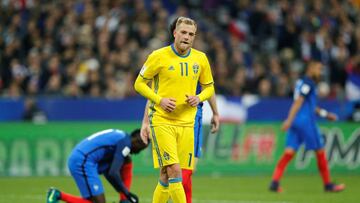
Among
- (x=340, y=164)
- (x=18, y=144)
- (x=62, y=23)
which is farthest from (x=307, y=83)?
(x=62, y=23)

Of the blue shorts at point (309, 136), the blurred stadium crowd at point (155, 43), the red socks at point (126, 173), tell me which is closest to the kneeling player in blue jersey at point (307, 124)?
the blue shorts at point (309, 136)

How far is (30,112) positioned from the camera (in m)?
20.7

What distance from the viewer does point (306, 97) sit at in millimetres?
16484

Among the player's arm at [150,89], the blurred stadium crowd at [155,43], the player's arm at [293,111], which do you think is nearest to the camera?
the player's arm at [150,89]

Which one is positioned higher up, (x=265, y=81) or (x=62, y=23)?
(x=62, y=23)

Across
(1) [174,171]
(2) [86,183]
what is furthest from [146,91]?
(2) [86,183]

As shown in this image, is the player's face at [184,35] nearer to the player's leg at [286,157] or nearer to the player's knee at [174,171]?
the player's knee at [174,171]

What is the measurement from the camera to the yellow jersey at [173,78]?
1059 cm

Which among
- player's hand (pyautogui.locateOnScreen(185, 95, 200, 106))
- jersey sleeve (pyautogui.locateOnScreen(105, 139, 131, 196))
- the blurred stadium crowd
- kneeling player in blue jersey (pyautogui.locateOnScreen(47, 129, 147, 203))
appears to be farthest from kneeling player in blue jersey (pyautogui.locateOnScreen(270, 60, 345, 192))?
the blurred stadium crowd

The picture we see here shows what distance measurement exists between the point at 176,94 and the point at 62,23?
13.6m

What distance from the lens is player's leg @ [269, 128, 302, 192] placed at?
54.7ft

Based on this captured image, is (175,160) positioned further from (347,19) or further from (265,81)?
(347,19)

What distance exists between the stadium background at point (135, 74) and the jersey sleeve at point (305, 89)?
6.01 feet

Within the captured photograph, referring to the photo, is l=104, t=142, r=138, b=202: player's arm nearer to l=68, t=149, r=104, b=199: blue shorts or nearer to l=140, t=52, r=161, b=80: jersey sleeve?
l=68, t=149, r=104, b=199: blue shorts
